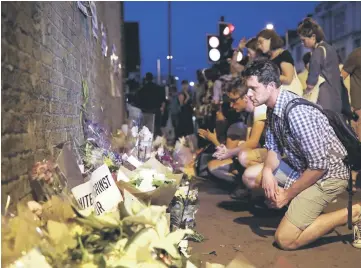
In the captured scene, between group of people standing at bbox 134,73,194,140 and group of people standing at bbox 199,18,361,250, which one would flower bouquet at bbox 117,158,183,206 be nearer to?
group of people standing at bbox 199,18,361,250

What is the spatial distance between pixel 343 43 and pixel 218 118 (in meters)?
41.4

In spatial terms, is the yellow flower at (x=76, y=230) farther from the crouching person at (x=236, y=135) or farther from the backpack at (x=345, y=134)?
the crouching person at (x=236, y=135)

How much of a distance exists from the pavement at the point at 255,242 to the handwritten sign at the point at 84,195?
1.04 metres

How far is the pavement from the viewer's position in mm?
4430

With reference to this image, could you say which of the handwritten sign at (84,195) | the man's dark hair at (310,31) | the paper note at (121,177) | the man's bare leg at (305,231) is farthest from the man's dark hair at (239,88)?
the handwritten sign at (84,195)

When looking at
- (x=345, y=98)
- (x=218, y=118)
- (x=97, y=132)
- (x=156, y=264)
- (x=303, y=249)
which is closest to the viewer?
(x=156, y=264)

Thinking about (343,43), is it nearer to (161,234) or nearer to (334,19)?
(334,19)

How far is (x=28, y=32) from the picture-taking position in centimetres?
323

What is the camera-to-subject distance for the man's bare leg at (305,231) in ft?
15.4

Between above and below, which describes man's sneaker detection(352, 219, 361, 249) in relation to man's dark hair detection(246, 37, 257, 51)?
below

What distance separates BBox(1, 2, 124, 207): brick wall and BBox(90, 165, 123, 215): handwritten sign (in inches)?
15.8

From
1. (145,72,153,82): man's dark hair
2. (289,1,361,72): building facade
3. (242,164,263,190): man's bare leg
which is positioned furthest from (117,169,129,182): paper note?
(289,1,361,72): building facade

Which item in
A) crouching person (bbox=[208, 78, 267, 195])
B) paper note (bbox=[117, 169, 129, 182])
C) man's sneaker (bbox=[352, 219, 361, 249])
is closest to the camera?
paper note (bbox=[117, 169, 129, 182])

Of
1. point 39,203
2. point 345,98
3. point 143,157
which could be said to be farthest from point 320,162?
point 345,98
